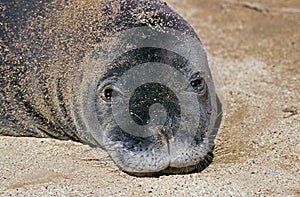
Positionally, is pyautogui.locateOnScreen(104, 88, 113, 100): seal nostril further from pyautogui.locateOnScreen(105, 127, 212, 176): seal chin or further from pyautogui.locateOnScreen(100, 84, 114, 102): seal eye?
pyautogui.locateOnScreen(105, 127, 212, 176): seal chin

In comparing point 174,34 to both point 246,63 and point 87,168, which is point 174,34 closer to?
point 87,168

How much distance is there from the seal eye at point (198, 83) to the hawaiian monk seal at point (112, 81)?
0.04 feet

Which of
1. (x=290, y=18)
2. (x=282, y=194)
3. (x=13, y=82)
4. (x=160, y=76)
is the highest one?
(x=160, y=76)

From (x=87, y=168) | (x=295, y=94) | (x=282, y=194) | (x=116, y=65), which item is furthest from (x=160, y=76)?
(x=295, y=94)

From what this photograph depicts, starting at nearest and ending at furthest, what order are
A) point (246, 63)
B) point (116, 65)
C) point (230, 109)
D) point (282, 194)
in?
point (282, 194) < point (116, 65) < point (230, 109) < point (246, 63)

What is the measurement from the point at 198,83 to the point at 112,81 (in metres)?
0.66

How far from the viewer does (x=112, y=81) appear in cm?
471

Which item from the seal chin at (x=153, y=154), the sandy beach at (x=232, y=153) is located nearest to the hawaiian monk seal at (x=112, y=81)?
the seal chin at (x=153, y=154)

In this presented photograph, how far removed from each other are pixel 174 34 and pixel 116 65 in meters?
0.52

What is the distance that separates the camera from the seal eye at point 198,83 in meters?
4.82

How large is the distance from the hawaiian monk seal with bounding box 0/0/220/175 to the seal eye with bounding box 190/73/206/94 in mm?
11

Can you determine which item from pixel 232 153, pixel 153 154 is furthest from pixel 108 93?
pixel 232 153

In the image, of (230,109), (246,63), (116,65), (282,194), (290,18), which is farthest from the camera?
(290,18)

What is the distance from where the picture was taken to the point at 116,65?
4.73m
